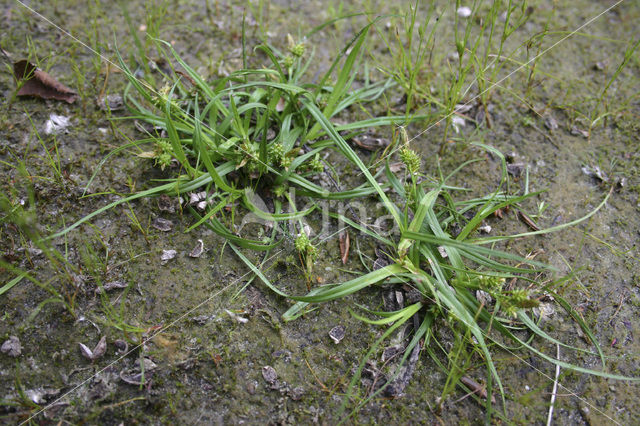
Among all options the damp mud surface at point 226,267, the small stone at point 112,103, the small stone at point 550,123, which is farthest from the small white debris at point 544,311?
the small stone at point 112,103

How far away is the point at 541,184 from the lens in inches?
105

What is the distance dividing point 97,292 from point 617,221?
2.86 meters

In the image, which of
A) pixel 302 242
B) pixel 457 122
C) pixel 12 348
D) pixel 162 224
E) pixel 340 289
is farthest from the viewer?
pixel 457 122

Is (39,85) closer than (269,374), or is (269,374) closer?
(269,374)

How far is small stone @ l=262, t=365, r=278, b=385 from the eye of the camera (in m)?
1.93

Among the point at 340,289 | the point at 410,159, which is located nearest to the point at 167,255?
the point at 340,289

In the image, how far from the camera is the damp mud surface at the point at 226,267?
1885mm

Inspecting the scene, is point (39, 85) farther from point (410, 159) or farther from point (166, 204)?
point (410, 159)

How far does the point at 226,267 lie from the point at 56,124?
4.57 ft

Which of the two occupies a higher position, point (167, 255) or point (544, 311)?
point (544, 311)

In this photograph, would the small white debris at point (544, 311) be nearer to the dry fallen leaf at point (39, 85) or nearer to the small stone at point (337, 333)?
the small stone at point (337, 333)

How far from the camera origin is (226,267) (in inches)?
87.2

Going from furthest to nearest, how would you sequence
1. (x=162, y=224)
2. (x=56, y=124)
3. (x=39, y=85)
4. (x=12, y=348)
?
(x=39, y=85) < (x=56, y=124) < (x=162, y=224) < (x=12, y=348)

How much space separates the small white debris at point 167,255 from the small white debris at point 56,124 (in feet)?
3.48
